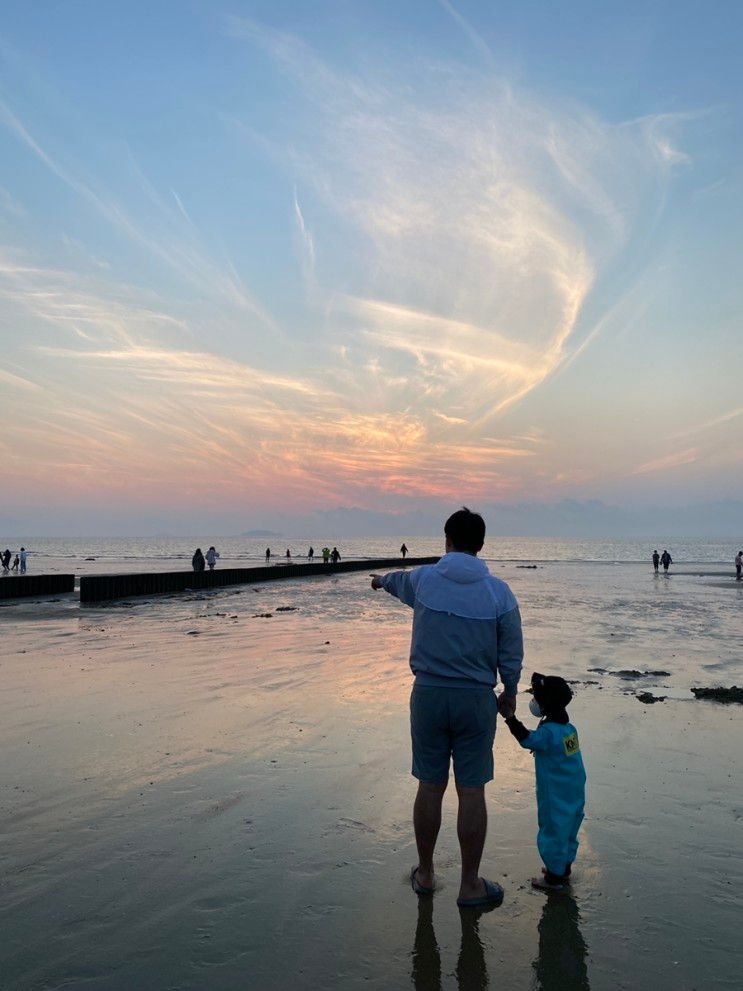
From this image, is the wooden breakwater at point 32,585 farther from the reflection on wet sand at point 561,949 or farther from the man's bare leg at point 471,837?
the reflection on wet sand at point 561,949

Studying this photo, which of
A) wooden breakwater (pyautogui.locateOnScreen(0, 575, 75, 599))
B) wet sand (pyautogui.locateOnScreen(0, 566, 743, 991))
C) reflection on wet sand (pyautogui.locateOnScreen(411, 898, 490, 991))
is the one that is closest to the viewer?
reflection on wet sand (pyautogui.locateOnScreen(411, 898, 490, 991))

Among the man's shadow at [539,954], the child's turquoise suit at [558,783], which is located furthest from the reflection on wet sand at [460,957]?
the child's turquoise suit at [558,783]

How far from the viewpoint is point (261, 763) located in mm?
6340

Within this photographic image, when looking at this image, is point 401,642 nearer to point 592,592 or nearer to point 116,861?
point 116,861

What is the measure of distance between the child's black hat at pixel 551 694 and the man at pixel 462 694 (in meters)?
0.47

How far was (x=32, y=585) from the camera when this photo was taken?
26094mm

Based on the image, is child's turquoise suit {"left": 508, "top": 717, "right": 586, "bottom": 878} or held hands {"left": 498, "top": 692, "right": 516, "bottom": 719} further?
child's turquoise suit {"left": 508, "top": 717, "right": 586, "bottom": 878}

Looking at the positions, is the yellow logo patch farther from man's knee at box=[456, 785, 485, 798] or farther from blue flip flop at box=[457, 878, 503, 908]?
blue flip flop at box=[457, 878, 503, 908]

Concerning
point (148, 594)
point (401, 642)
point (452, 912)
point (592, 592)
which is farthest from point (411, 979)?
point (592, 592)

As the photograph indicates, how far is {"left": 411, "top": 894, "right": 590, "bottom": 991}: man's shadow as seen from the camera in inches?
126

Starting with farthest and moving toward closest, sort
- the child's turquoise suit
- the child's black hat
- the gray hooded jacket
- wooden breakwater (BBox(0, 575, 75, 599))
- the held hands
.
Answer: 1. wooden breakwater (BBox(0, 575, 75, 599))
2. the child's black hat
3. the child's turquoise suit
4. the held hands
5. the gray hooded jacket

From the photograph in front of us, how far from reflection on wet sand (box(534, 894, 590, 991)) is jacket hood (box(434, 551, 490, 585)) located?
1.88 metres

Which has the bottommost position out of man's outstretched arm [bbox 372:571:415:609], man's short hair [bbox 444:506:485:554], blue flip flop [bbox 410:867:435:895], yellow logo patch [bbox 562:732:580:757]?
blue flip flop [bbox 410:867:435:895]

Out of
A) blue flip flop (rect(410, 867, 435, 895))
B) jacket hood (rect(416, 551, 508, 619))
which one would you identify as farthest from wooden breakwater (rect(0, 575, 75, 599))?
jacket hood (rect(416, 551, 508, 619))
